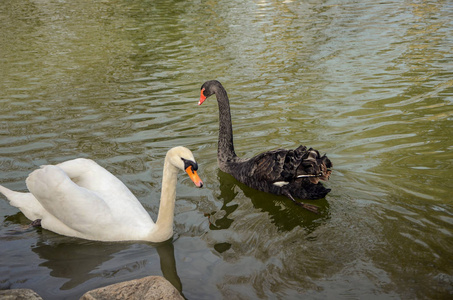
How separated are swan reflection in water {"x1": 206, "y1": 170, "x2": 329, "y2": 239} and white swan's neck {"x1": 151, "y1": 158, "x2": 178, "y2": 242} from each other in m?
0.53

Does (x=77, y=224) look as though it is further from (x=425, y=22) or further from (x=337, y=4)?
(x=337, y=4)

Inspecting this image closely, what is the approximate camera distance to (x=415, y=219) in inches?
198

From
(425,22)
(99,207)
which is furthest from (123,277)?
(425,22)

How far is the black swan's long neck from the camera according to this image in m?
6.62

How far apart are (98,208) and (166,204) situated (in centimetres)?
63

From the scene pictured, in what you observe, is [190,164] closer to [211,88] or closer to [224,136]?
[224,136]

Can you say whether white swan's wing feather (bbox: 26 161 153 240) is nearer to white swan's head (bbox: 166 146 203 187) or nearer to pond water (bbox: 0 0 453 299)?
pond water (bbox: 0 0 453 299)

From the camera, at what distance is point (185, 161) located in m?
4.35

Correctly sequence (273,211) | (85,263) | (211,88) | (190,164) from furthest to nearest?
(211,88)
(273,211)
(85,263)
(190,164)

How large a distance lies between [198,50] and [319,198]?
857 centimetres

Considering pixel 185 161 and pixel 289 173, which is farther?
pixel 289 173

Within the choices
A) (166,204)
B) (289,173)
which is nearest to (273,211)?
(289,173)

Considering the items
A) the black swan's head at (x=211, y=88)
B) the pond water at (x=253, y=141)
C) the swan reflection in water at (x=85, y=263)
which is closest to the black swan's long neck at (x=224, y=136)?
the black swan's head at (x=211, y=88)

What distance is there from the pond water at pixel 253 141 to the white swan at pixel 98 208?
0.15m
